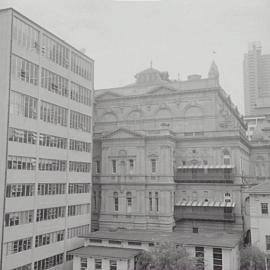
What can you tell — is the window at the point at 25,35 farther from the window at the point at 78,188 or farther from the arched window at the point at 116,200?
the arched window at the point at 116,200

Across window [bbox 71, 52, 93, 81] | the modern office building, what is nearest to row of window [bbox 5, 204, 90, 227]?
the modern office building

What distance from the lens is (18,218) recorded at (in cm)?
3192

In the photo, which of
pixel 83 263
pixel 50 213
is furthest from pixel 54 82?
pixel 83 263

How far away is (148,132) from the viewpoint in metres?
45.5

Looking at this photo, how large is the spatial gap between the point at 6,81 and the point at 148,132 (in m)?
19.2

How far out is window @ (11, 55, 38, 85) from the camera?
1271 inches

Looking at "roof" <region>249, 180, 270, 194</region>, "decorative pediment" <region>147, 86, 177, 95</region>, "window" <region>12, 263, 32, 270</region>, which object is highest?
"decorative pediment" <region>147, 86, 177, 95</region>

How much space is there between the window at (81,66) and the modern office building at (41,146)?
11 cm

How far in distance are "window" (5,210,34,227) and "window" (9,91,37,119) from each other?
849cm

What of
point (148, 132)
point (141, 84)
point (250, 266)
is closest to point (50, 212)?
point (148, 132)

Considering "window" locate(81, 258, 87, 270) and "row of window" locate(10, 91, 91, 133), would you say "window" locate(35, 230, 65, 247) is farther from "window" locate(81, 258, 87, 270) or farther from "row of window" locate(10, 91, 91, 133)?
"row of window" locate(10, 91, 91, 133)

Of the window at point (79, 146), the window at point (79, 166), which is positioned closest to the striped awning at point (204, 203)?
the window at point (79, 166)

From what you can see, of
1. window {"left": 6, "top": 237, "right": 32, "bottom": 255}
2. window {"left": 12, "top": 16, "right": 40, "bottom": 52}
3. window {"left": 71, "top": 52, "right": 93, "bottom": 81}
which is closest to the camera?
window {"left": 6, "top": 237, "right": 32, "bottom": 255}

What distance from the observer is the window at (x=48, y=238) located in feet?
112
